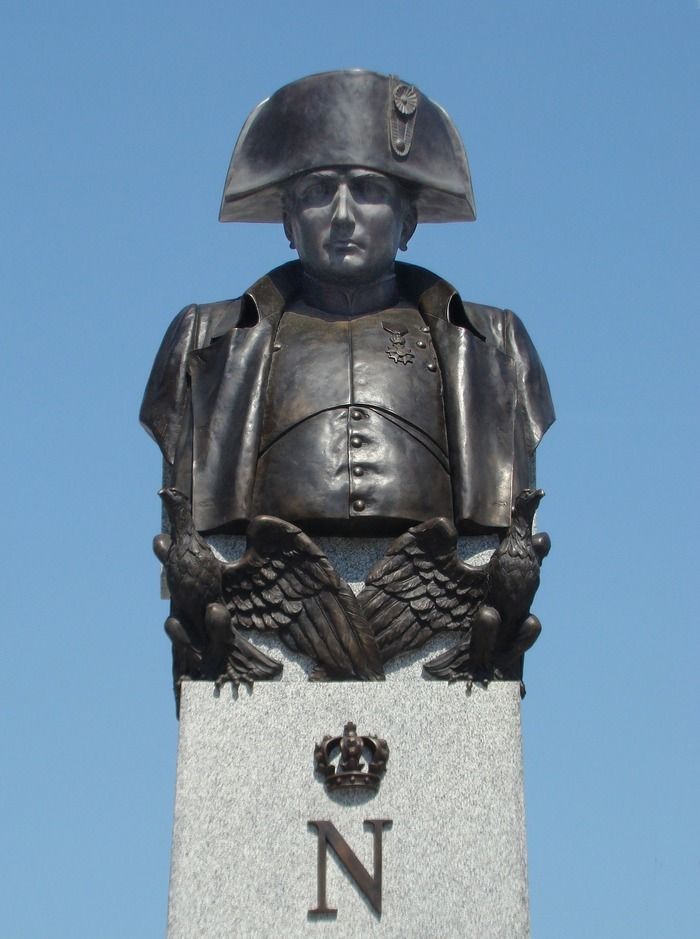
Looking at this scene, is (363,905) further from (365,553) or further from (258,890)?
(365,553)

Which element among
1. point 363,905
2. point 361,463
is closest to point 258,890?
point 363,905

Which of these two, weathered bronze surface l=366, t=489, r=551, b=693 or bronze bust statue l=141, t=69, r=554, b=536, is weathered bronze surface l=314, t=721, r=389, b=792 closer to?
weathered bronze surface l=366, t=489, r=551, b=693

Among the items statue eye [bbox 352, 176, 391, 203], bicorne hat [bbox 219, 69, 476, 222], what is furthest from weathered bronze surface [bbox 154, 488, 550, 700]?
bicorne hat [bbox 219, 69, 476, 222]

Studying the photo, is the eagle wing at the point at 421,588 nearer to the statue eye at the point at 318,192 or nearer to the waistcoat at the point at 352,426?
the waistcoat at the point at 352,426

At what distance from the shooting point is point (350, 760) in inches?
493

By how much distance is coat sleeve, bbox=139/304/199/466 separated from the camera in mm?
14055

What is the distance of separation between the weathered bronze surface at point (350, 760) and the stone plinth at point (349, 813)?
0.19 feet

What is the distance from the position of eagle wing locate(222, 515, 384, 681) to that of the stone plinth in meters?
0.25

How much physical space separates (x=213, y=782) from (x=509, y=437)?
2.77 metres

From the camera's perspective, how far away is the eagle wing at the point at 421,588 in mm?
13086

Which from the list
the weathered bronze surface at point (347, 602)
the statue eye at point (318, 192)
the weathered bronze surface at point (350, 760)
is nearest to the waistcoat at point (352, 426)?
the weathered bronze surface at point (347, 602)

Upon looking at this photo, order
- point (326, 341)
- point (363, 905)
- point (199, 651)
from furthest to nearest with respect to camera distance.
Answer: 1. point (326, 341)
2. point (199, 651)
3. point (363, 905)

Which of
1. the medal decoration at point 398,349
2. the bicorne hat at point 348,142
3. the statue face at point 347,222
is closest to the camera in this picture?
the medal decoration at point 398,349

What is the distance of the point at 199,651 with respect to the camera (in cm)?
1305
